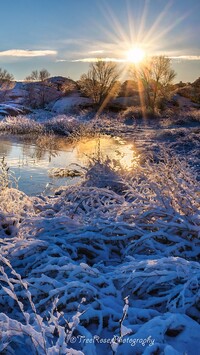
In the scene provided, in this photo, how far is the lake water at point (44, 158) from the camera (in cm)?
927

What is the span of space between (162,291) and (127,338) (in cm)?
84

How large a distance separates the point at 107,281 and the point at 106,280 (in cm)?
1

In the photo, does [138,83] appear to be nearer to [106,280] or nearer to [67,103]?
[67,103]

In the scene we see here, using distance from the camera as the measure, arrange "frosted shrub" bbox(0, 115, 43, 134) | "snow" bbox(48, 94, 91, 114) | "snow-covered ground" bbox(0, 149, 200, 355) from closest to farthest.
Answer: "snow-covered ground" bbox(0, 149, 200, 355), "frosted shrub" bbox(0, 115, 43, 134), "snow" bbox(48, 94, 91, 114)

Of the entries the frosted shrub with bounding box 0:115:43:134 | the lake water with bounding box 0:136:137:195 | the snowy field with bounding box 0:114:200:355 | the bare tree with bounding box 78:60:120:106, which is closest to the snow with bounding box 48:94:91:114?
the bare tree with bounding box 78:60:120:106

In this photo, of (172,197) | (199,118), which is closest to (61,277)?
(172,197)

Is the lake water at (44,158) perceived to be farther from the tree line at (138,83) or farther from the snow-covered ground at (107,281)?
the tree line at (138,83)

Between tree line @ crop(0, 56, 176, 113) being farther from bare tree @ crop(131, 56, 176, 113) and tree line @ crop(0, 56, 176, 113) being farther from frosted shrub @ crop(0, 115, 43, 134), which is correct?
frosted shrub @ crop(0, 115, 43, 134)

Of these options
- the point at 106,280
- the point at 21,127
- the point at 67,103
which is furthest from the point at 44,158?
the point at 67,103

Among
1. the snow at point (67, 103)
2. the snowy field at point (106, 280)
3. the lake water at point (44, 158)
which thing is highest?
the snow at point (67, 103)

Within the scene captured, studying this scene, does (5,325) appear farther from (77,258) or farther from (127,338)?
(77,258)

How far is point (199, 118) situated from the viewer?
33875 mm

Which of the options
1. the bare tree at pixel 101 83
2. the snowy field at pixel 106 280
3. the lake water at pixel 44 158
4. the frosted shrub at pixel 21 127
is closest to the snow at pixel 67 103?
the bare tree at pixel 101 83

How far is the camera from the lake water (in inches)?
365
